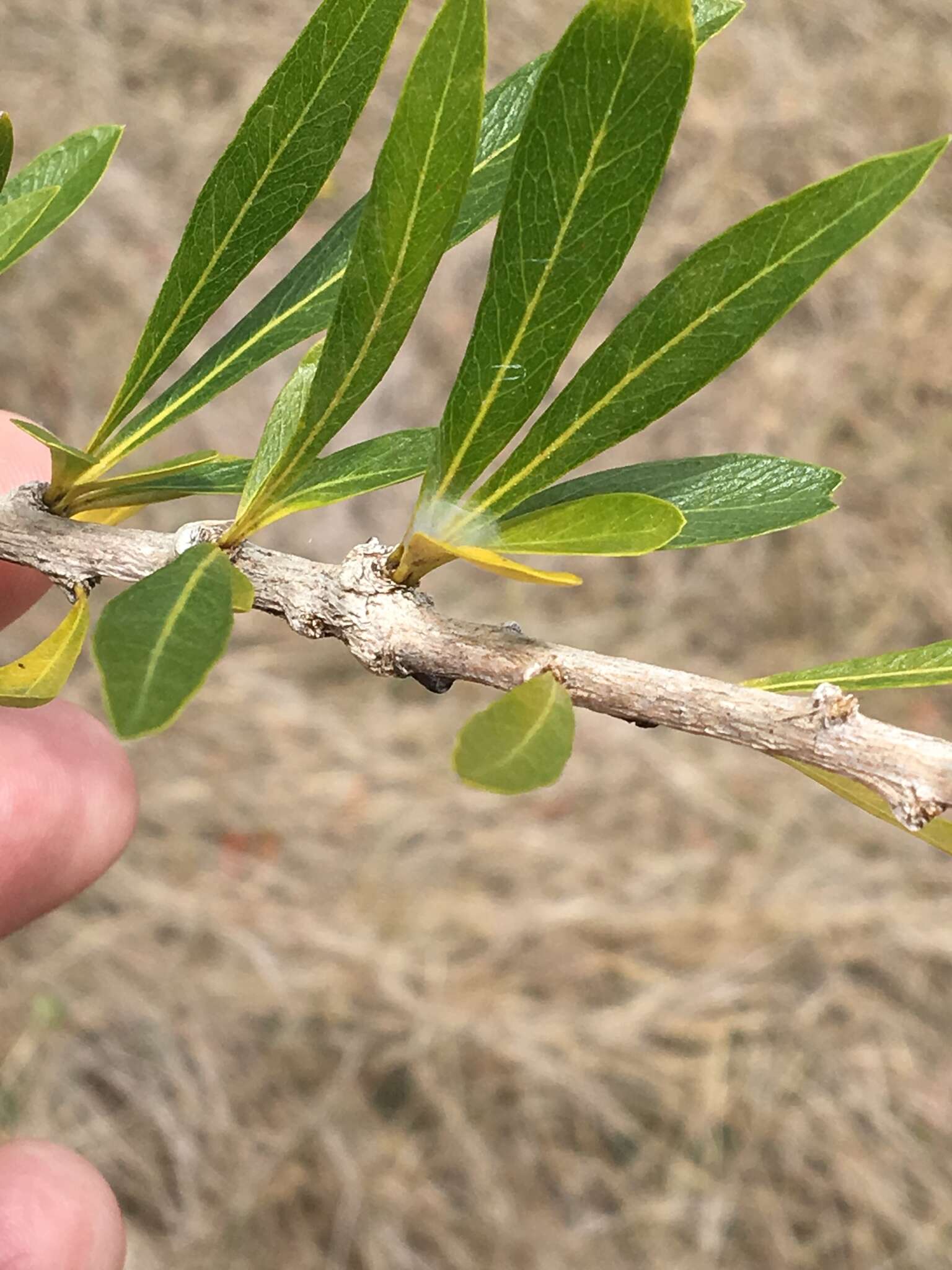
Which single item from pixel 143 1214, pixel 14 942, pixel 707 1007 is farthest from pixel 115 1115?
pixel 707 1007

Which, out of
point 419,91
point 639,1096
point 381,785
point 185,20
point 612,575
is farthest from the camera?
point 185,20

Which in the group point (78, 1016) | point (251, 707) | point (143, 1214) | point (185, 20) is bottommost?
point (143, 1214)

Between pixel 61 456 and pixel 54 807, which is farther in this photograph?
pixel 54 807

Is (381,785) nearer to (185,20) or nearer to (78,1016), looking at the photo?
(78,1016)

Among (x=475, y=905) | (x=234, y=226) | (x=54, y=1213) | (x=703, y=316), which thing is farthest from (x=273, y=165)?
(x=475, y=905)

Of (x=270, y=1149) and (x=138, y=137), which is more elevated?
(x=138, y=137)

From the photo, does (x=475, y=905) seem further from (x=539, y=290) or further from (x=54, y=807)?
(x=539, y=290)
